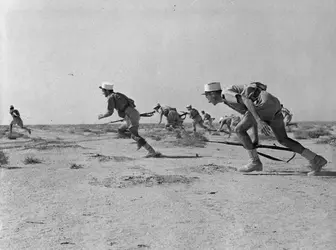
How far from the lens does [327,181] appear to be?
5.79 m

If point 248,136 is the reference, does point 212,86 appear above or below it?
above

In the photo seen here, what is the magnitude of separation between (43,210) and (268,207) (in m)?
2.22

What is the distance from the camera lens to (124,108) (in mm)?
9672

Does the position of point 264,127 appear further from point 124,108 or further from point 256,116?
point 124,108

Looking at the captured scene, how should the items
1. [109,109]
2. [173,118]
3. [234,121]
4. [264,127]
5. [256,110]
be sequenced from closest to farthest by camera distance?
1. [264,127]
2. [256,110]
3. [109,109]
4. [234,121]
5. [173,118]

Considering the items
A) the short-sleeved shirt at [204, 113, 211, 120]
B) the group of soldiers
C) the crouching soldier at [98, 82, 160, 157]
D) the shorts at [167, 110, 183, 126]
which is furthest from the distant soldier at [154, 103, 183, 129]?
the group of soldiers

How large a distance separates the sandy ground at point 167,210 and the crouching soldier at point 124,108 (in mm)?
2705

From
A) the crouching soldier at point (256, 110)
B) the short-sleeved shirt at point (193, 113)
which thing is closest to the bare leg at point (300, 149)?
the crouching soldier at point (256, 110)

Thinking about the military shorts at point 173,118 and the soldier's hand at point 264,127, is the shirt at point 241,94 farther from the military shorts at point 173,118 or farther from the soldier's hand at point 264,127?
the military shorts at point 173,118

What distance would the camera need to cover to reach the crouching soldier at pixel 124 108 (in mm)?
9430

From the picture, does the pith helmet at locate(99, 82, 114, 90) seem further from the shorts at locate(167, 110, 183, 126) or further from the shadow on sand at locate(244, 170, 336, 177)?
the shorts at locate(167, 110, 183, 126)

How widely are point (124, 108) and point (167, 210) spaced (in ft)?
18.8

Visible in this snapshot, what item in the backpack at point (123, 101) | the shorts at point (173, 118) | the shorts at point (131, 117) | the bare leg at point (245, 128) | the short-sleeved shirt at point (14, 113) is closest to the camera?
the bare leg at point (245, 128)

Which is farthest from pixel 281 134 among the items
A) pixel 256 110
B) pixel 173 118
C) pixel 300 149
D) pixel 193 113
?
pixel 193 113
